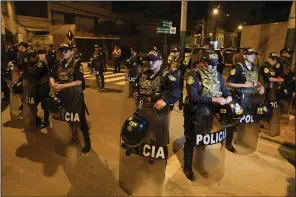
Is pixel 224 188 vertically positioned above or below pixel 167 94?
below

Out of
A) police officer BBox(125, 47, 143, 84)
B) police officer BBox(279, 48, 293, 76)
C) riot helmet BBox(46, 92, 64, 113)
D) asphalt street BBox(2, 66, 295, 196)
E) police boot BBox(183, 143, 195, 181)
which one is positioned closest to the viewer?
asphalt street BBox(2, 66, 295, 196)

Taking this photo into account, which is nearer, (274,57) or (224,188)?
(224,188)

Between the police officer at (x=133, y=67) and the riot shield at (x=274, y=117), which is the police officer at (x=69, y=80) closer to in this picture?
the riot shield at (x=274, y=117)

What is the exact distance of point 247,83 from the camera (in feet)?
15.3

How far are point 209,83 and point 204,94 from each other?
0.59ft

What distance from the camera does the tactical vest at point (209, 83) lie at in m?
3.68

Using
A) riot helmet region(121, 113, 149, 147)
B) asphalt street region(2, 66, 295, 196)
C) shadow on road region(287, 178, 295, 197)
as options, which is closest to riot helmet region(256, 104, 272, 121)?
asphalt street region(2, 66, 295, 196)

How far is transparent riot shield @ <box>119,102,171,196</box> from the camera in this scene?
3.36 metres

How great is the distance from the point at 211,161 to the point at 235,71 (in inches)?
68.2

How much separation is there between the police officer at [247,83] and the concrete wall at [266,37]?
9.12 metres

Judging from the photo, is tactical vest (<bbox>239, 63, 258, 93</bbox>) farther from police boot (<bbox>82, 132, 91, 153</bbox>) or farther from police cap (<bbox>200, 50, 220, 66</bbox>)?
police boot (<bbox>82, 132, 91, 153</bbox>)

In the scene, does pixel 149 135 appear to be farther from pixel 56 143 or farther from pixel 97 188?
pixel 56 143

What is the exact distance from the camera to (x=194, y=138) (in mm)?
3766

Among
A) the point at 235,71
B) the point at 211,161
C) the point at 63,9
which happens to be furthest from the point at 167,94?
the point at 63,9
